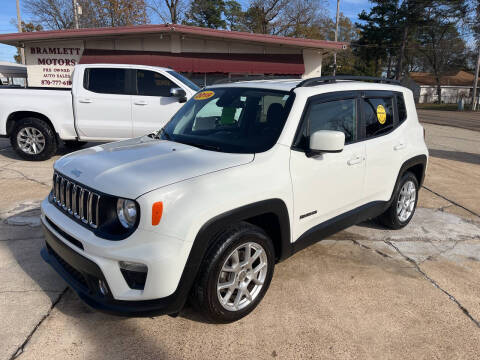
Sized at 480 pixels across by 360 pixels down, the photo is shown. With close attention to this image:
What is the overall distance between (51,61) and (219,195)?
1555 centimetres

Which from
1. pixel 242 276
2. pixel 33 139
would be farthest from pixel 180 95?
pixel 242 276

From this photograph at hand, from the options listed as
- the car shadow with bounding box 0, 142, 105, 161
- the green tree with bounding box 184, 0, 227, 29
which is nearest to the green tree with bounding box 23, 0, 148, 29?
the green tree with bounding box 184, 0, 227, 29

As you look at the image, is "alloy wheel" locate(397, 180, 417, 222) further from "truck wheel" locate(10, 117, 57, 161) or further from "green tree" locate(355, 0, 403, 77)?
"green tree" locate(355, 0, 403, 77)

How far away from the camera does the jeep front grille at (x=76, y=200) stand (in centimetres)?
246

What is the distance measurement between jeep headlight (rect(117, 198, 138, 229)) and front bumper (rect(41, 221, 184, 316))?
33 cm

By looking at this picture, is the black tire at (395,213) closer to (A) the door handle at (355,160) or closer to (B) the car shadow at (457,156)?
(A) the door handle at (355,160)

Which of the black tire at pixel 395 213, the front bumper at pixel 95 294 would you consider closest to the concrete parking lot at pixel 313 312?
the black tire at pixel 395 213

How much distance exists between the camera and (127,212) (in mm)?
2311

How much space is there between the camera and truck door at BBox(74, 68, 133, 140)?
7473 millimetres

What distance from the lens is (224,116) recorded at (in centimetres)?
347

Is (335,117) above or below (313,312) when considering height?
above

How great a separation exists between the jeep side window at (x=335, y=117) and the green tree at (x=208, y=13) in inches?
1523

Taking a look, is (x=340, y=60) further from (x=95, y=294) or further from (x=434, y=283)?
(x=95, y=294)

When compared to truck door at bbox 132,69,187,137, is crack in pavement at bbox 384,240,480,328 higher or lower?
lower
